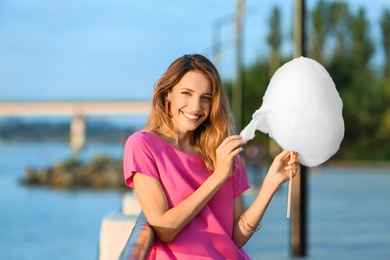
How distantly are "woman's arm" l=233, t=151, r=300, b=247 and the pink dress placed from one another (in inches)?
2.5

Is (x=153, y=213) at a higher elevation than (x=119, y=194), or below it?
higher

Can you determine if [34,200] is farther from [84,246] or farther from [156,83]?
[156,83]

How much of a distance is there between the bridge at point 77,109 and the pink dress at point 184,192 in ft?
260

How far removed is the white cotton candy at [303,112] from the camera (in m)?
3.78

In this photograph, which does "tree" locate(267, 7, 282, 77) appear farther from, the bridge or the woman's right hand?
the woman's right hand

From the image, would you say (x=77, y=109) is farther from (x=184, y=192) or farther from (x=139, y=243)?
(x=139, y=243)

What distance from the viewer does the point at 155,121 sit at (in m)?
4.00

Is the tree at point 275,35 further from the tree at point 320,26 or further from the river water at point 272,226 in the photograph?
the river water at point 272,226

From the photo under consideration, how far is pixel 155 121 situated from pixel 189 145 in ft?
0.58

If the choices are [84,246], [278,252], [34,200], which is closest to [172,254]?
[278,252]

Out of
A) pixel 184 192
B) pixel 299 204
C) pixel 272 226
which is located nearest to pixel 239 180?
pixel 184 192

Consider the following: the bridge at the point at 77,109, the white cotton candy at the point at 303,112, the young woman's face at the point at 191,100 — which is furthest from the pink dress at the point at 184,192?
the bridge at the point at 77,109

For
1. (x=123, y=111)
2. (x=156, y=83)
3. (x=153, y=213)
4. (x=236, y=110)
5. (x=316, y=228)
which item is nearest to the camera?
(x=153, y=213)

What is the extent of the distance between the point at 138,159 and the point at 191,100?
0.31 meters
